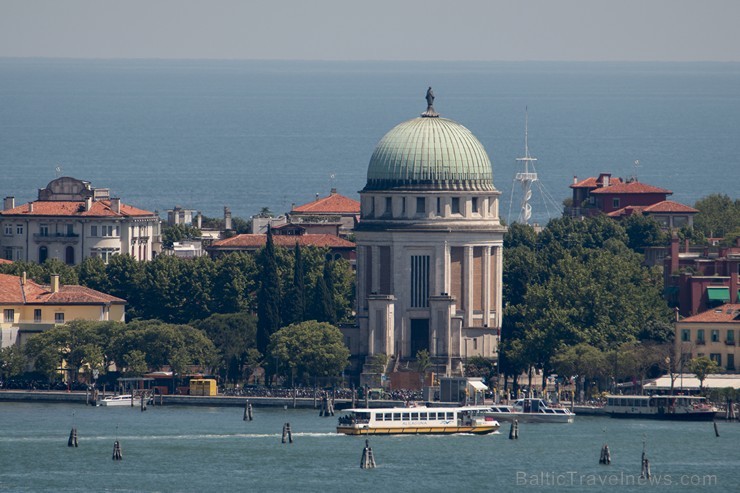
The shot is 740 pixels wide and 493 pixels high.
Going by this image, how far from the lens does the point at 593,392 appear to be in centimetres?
14538

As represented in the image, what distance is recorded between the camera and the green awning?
510 feet

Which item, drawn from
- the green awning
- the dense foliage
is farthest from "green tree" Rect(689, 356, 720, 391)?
the green awning

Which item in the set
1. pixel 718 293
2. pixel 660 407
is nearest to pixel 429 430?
pixel 660 407

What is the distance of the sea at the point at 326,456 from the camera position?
367 ft

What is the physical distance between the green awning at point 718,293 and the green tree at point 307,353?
19.3m

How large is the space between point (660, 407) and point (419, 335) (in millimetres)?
22349

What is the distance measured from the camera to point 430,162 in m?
159

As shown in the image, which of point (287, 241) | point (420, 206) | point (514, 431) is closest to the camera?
point (514, 431)

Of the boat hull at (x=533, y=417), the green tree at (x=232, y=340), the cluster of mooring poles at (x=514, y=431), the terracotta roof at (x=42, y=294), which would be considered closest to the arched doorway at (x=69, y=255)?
the terracotta roof at (x=42, y=294)

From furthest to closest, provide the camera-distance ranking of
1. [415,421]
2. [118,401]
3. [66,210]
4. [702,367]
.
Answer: [66,210]
[118,401]
[702,367]
[415,421]

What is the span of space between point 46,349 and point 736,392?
110ft

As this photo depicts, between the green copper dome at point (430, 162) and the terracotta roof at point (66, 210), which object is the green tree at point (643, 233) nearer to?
the green copper dome at point (430, 162)

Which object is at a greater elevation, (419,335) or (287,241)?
(287,241)

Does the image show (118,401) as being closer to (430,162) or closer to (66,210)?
(430,162)
